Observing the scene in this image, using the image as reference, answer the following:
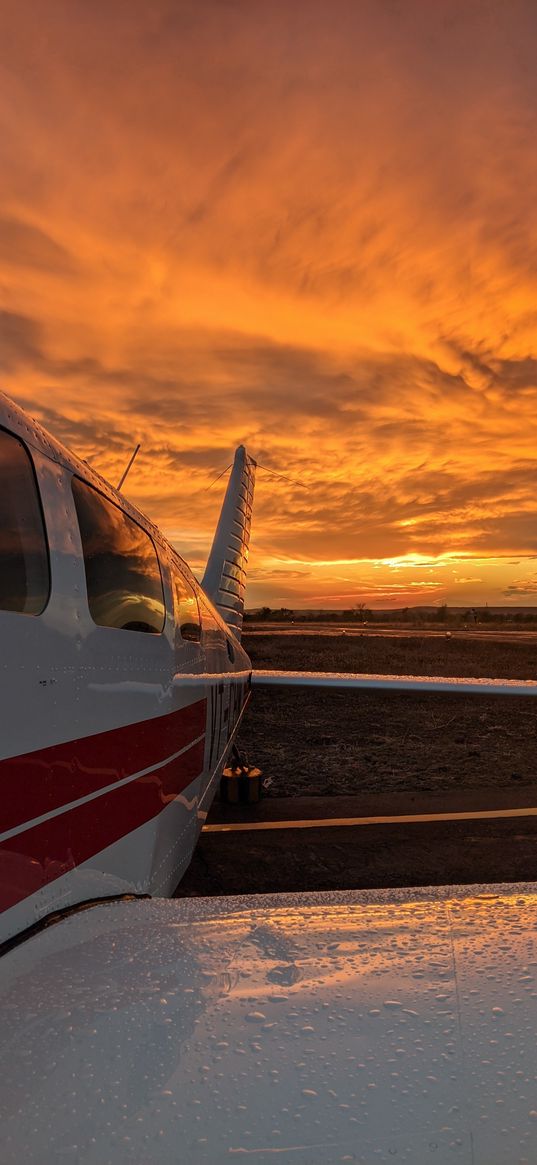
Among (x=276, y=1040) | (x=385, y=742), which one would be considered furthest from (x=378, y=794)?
(x=276, y=1040)

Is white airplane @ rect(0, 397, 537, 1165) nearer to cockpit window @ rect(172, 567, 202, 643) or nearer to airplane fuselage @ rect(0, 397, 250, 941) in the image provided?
airplane fuselage @ rect(0, 397, 250, 941)

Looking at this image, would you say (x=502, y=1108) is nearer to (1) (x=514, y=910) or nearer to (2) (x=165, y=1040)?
(2) (x=165, y=1040)

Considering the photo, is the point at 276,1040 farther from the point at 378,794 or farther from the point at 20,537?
the point at 378,794

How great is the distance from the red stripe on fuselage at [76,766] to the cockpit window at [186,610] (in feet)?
2.13

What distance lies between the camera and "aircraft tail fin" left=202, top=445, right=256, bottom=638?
32.1 ft

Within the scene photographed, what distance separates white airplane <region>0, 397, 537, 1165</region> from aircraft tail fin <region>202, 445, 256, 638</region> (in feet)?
21.0

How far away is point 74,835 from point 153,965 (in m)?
0.60

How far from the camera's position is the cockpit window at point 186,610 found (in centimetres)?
397

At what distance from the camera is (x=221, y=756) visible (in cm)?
603

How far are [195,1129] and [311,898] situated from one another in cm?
126

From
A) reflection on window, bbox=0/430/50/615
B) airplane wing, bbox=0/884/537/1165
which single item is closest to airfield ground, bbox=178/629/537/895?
airplane wing, bbox=0/884/537/1165

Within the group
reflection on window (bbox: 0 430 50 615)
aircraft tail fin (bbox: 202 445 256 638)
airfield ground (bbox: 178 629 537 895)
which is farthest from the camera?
aircraft tail fin (bbox: 202 445 256 638)

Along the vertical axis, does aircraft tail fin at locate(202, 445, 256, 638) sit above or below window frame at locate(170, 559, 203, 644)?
above

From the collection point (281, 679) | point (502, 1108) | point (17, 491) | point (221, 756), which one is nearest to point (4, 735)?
point (17, 491)
